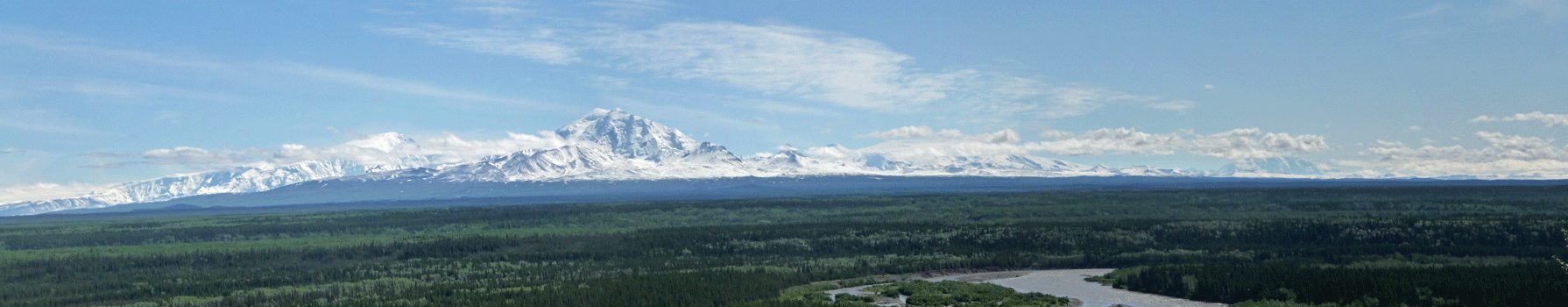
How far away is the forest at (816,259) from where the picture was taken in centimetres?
6147

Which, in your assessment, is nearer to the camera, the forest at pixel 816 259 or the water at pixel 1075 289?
the water at pixel 1075 289

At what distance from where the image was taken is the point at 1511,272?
60.7m

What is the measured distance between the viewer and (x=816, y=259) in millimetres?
95125

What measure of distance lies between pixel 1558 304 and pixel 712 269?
56.6m

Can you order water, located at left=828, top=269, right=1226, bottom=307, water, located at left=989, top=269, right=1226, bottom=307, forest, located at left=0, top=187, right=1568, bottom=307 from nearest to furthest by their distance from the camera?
water, located at left=989, top=269, right=1226, bottom=307 < water, located at left=828, top=269, right=1226, bottom=307 < forest, located at left=0, top=187, right=1568, bottom=307

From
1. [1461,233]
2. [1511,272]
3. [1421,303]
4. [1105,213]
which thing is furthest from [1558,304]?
[1105,213]

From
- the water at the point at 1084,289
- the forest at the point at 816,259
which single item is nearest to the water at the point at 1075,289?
the water at the point at 1084,289

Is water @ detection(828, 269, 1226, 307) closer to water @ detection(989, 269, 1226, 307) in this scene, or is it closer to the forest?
water @ detection(989, 269, 1226, 307)

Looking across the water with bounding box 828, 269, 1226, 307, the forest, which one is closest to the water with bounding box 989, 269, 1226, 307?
the water with bounding box 828, 269, 1226, 307

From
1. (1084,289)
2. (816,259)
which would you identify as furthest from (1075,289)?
(816,259)

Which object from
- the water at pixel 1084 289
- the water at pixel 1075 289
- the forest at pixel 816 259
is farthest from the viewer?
the forest at pixel 816 259

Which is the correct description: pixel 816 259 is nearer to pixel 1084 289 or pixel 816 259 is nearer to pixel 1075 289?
pixel 1075 289

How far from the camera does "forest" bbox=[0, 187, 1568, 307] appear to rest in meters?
61.5

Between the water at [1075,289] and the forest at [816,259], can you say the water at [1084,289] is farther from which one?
the forest at [816,259]
